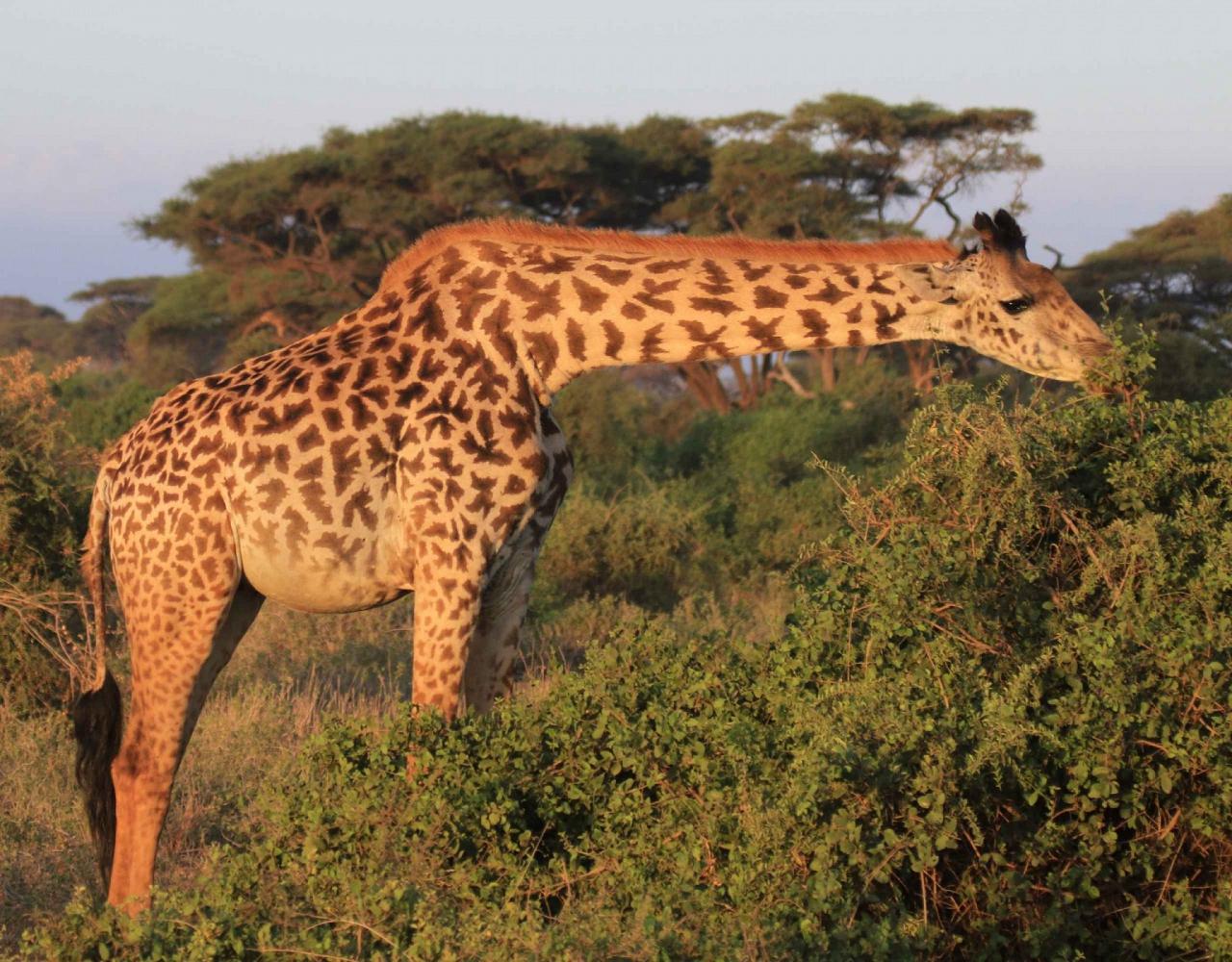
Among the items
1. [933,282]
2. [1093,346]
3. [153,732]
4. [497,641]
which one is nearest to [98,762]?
[153,732]

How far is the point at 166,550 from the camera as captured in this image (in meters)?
5.04

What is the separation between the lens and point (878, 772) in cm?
402

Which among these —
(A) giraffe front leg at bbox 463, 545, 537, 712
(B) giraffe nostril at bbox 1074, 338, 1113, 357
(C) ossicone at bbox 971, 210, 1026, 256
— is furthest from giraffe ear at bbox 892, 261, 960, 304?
(A) giraffe front leg at bbox 463, 545, 537, 712

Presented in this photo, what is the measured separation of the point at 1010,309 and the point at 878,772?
1.72 m

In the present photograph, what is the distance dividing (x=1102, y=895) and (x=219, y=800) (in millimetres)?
3123

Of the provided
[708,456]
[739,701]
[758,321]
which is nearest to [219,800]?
[739,701]

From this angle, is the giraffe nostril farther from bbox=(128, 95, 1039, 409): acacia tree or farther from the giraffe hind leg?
bbox=(128, 95, 1039, 409): acacia tree

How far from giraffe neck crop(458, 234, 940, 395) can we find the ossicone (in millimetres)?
294

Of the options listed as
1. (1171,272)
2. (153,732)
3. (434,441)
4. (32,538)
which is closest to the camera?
(434,441)

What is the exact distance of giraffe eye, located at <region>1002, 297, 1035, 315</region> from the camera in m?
5.04

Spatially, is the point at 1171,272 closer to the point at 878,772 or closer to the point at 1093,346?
the point at 1093,346

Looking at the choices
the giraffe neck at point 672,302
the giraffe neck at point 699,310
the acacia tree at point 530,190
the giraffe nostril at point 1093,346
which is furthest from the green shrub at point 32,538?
the acacia tree at point 530,190

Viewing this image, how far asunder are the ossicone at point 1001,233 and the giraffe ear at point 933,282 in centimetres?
13

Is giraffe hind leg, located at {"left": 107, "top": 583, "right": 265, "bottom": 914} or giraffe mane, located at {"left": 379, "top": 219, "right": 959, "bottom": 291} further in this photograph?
giraffe mane, located at {"left": 379, "top": 219, "right": 959, "bottom": 291}
